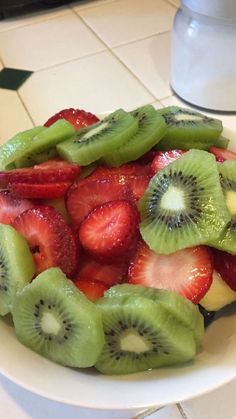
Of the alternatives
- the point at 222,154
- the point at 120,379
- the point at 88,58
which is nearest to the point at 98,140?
the point at 222,154

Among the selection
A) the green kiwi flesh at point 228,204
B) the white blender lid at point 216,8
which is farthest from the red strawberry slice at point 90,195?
the white blender lid at point 216,8

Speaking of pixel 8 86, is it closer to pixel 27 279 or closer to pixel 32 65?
pixel 32 65

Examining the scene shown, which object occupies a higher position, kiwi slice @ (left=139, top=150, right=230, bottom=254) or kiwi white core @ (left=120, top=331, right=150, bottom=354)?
kiwi slice @ (left=139, top=150, right=230, bottom=254)

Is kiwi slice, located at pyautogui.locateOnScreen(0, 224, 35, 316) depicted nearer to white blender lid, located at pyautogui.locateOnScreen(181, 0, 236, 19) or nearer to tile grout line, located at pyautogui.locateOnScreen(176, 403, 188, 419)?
tile grout line, located at pyautogui.locateOnScreen(176, 403, 188, 419)

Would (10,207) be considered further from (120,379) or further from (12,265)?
(120,379)

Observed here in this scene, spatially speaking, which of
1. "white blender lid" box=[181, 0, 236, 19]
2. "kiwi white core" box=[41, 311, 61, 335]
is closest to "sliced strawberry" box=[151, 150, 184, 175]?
"kiwi white core" box=[41, 311, 61, 335]

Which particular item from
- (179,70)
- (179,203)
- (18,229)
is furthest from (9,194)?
(179,70)

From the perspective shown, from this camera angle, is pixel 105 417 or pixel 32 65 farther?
pixel 32 65

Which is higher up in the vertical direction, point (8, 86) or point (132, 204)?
point (132, 204)
